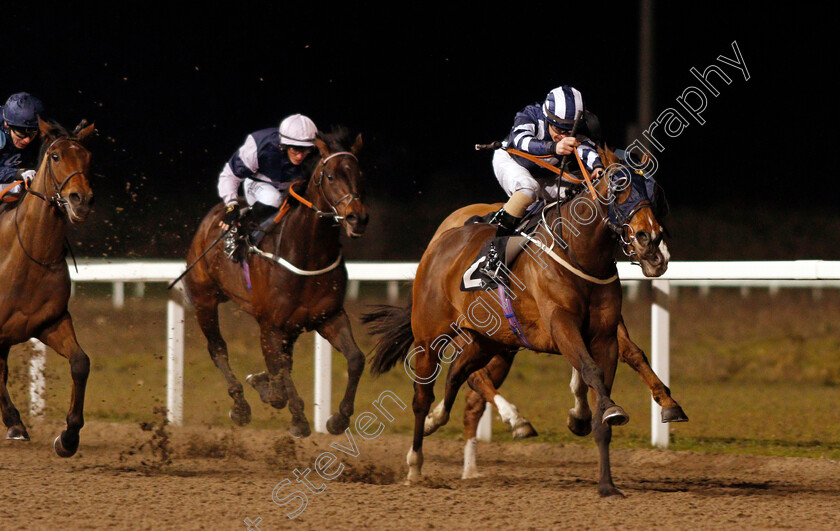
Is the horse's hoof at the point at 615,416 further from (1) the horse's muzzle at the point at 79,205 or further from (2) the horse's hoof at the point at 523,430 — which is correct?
(1) the horse's muzzle at the point at 79,205

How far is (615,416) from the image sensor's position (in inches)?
169

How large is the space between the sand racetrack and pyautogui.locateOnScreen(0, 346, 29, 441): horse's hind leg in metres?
0.17

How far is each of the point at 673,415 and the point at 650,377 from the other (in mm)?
525

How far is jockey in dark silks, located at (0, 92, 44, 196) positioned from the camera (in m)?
5.77

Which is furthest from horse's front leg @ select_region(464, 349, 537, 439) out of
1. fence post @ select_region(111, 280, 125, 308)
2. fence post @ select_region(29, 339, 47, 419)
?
fence post @ select_region(111, 280, 125, 308)

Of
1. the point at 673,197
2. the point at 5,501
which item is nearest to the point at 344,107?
the point at 673,197

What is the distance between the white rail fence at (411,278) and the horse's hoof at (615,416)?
67.6 inches

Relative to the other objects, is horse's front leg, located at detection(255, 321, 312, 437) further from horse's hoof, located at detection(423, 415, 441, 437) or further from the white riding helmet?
the white riding helmet

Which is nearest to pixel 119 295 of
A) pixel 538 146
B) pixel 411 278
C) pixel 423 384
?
pixel 411 278

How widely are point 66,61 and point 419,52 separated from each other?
5370 millimetres

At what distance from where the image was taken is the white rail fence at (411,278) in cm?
583

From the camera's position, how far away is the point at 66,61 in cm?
1609

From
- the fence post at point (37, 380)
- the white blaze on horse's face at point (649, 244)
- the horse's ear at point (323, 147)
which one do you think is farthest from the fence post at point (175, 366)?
the white blaze on horse's face at point (649, 244)

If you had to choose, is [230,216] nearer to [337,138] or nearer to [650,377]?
[337,138]
